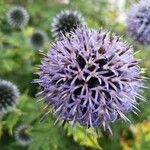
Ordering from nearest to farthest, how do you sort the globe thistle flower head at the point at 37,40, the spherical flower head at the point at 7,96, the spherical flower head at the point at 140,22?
1. the spherical flower head at the point at 7,96
2. the spherical flower head at the point at 140,22
3. the globe thistle flower head at the point at 37,40

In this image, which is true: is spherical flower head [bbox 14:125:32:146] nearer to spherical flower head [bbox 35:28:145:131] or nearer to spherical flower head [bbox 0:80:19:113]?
spherical flower head [bbox 0:80:19:113]

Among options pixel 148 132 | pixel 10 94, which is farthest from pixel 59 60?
pixel 148 132

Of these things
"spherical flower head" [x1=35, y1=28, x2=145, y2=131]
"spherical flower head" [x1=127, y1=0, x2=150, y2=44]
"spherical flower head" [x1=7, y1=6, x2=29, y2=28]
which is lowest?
"spherical flower head" [x1=35, y1=28, x2=145, y2=131]

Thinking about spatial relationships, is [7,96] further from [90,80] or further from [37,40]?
[90,80]

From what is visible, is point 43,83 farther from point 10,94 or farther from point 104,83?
point 10,94

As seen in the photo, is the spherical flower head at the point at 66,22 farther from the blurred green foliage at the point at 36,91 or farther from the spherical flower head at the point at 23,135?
the spherical flower head at the point at 23,135

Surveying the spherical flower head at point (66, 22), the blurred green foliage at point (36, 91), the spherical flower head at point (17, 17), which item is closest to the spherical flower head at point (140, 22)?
the blurred green foliage at point (36, 91)

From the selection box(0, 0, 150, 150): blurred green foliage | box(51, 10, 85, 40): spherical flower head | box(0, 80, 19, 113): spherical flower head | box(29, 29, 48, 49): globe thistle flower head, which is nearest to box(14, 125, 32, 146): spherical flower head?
box(0, 0, 150, 150): blurred green foliage

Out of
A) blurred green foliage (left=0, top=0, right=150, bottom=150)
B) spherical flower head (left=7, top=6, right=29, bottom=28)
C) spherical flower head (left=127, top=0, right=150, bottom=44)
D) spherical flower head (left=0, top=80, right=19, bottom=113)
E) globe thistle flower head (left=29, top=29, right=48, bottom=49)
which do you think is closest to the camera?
blurred green foliage (left=0, top=0, right=150, bottom=150)
